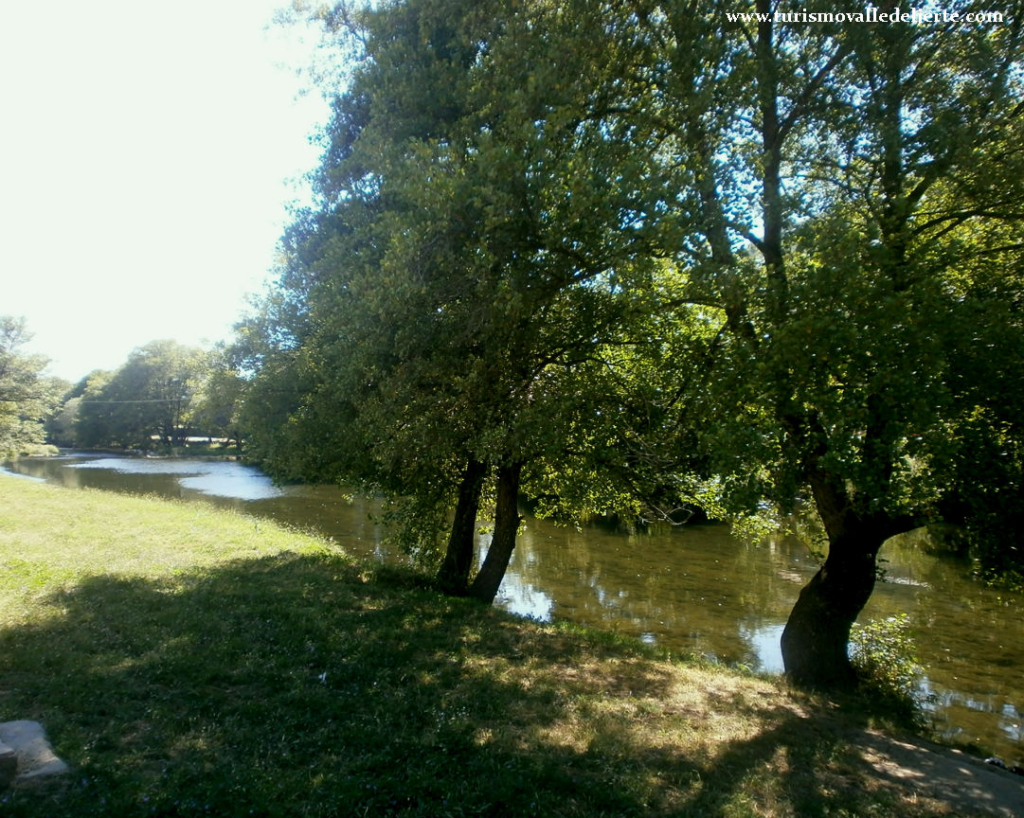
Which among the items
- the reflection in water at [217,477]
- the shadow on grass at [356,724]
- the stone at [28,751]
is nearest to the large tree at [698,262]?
the shadow on grass at [356,724]

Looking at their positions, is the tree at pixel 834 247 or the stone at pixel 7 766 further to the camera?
the tree at pixel 834 247

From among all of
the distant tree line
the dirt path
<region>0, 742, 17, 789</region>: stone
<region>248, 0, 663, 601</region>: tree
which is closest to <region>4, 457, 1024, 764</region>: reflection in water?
the dirt path

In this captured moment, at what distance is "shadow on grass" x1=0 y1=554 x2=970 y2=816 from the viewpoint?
4441mm

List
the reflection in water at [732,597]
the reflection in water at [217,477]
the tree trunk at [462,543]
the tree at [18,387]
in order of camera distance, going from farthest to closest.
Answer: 1. the tree at [18,387]
2. the reflection in water at [217,477]
3. the tree trunk at [462,543]
4. the reflection in water at [732,597]

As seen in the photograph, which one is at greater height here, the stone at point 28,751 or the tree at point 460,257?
the tree at point 460,257

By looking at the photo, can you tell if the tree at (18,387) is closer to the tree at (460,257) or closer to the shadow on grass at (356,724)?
the tree at (460,257)

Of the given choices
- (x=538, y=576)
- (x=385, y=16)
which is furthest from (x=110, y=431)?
(x=385, y=16)

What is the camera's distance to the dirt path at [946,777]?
17.2 feet

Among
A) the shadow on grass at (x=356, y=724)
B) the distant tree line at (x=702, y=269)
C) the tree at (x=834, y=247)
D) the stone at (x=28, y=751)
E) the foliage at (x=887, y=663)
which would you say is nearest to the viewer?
the stone at (x=28, y=751)

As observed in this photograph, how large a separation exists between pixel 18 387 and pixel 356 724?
4812 centimetres

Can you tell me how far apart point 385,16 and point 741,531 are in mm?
10466

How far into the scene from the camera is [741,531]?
1164cm

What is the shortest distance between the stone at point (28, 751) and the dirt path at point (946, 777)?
254 inches

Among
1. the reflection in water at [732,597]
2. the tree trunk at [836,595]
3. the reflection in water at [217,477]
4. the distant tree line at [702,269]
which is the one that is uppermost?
the distant tree line at [702,269]
